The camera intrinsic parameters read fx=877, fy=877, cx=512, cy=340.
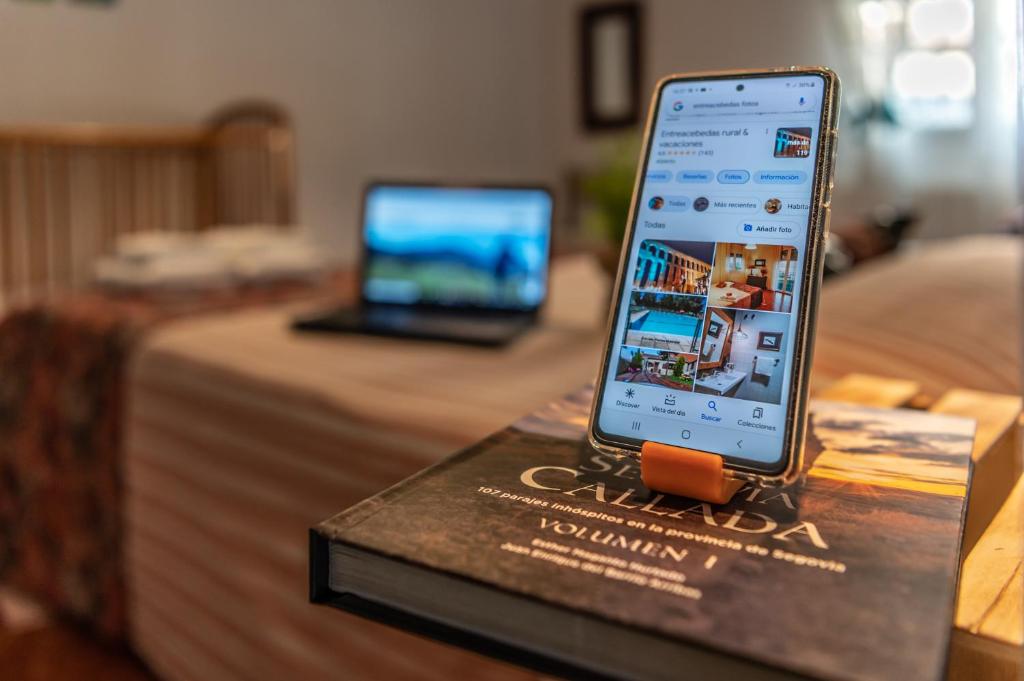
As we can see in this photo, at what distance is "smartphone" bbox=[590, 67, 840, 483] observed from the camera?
1.27ft

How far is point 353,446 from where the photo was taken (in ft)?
3.37

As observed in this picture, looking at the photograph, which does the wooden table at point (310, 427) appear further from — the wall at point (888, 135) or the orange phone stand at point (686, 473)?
the wall at point (888, 135)

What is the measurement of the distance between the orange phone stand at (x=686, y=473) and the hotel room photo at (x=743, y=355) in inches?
1.5

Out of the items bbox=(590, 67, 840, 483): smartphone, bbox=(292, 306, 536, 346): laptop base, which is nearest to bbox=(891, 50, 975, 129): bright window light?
bbox=(292, 306, 536, 346): laptop base

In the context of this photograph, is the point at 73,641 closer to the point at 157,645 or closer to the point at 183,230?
the point at 157,645

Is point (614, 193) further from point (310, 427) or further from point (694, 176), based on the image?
point (694, 176)

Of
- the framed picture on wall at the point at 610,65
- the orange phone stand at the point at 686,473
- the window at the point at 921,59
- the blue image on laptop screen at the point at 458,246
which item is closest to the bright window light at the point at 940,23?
the window at the point at 921,59

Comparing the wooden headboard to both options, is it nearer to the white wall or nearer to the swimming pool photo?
the white wall

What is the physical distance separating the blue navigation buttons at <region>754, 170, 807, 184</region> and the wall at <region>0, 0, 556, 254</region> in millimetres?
3205

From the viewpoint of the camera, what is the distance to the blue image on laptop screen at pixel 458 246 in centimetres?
141

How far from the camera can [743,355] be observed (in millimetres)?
400

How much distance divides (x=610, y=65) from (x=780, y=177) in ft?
16.8

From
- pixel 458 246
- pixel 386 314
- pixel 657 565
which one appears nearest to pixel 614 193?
pixel 458 246

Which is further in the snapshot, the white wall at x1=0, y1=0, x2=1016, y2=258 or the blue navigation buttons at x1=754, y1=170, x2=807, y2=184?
the white wall at x1=0, y1=0, x2=1016, y2=258
